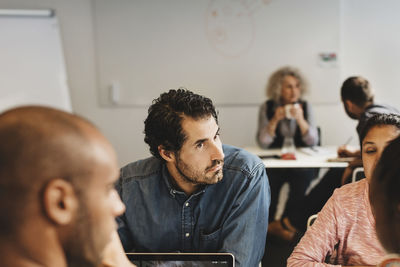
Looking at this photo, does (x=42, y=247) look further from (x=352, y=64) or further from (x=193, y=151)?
(x=352, y=64)

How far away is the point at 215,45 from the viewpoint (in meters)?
3.93

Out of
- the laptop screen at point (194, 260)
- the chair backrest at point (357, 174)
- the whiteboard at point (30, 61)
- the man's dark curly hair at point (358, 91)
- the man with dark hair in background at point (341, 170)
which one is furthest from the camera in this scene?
the whiteboard at point (30, 61)

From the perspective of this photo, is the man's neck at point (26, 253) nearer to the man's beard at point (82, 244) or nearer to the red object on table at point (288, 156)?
the man's beard at point (82, 244)

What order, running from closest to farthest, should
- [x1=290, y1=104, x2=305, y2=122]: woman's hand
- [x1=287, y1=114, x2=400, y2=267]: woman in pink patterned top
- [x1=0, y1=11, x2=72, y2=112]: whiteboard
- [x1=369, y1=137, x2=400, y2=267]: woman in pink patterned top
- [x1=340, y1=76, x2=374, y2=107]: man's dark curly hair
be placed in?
[x1=369, y1=137, x2=400, y2=267]: woman in pink patterned top, [x1=287, y1=114, x2=400, y2=267]: woman in pink patterned top, [x1=340, y1=76, x2=374, y2=107]: man's dark curly hair, [x1=290, y1=104, x2=305, y2=122]: woman's hand, [x1=0, y1=11, x2=72, y2=112]: whiteboard

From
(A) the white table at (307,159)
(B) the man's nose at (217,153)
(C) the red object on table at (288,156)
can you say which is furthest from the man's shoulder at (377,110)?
(B) the man's nose at (217,153)

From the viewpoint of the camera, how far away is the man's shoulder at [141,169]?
1.48 meters

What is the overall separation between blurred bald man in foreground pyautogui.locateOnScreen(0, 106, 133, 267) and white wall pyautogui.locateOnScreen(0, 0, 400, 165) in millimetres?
3468

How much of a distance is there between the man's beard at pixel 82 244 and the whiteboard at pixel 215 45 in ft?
11.2

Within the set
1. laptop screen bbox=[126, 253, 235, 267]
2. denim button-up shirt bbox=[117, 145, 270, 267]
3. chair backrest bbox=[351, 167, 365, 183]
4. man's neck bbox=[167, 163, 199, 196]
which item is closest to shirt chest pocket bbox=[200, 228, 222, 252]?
denim button-up shirt bbox=[117, 145, 270, 267]

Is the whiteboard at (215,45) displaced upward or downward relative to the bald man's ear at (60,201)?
upward

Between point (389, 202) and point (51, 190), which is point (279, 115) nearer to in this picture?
point (389, 202)

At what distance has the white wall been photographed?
154 inches

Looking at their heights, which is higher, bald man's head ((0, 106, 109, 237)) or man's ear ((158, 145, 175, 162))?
bald man's head ((0, 106, 109, 237))

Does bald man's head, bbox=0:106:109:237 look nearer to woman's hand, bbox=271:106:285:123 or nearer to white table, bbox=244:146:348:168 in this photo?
white table, bbox=244:146:348:168
